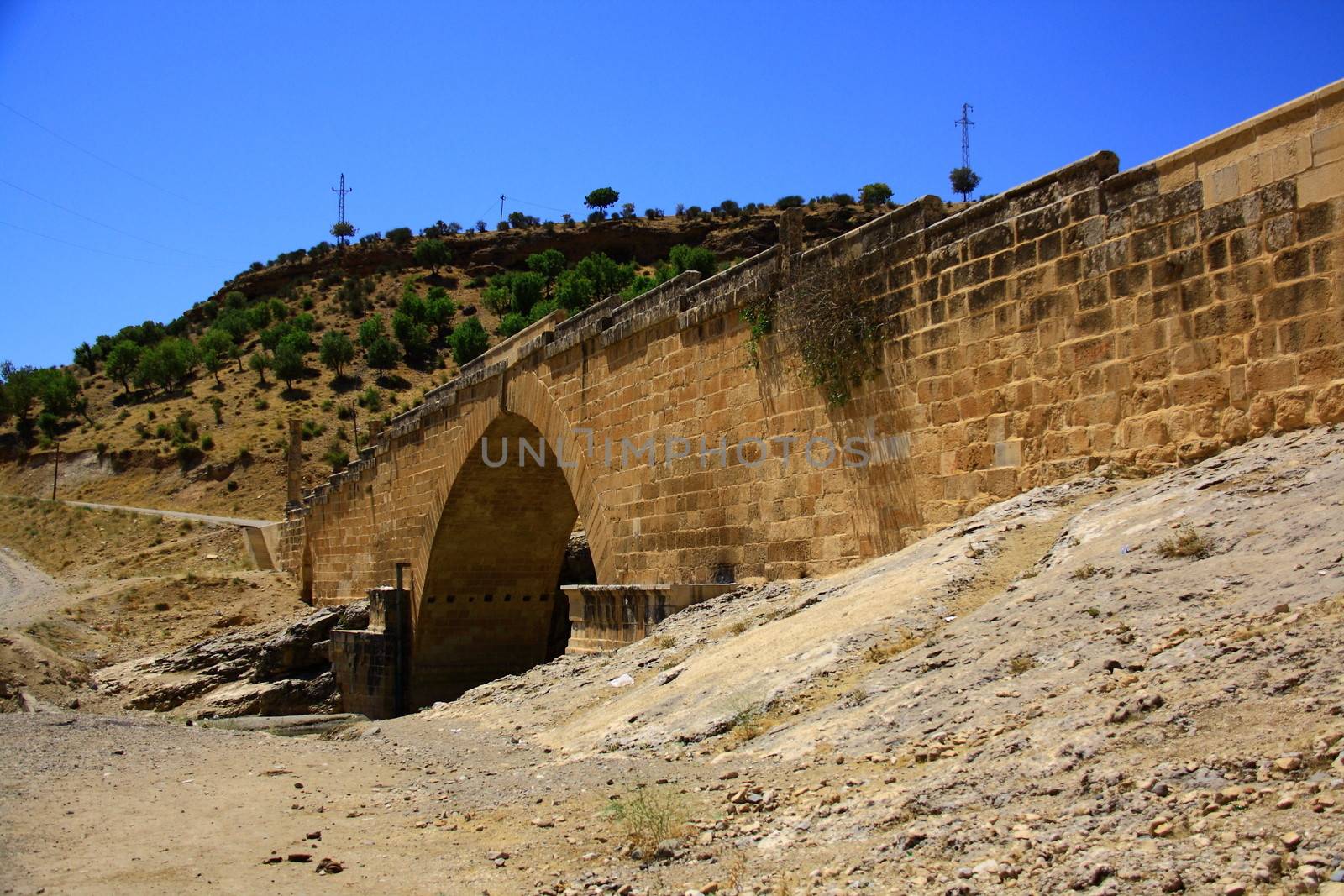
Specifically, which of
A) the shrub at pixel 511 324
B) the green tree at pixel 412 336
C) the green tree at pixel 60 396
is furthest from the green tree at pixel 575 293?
the green tree at pixel 60 396

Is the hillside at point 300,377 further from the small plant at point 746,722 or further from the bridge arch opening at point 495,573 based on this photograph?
the small plant at point 746,722

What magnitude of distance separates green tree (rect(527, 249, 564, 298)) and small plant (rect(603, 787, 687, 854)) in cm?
5858

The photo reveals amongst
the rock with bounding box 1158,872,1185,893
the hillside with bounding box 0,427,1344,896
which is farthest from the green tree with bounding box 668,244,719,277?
the rock with bounding box 1158,872,1185,893

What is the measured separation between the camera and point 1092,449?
6949 millimetres

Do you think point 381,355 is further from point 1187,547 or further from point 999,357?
point 1187,547

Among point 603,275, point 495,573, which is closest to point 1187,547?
point 495,573

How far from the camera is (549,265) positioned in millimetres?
63688

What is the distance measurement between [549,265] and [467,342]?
38.9ft

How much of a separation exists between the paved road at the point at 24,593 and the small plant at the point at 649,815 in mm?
18714

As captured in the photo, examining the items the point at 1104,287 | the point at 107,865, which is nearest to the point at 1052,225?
the point at 1104,287

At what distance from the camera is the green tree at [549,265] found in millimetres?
63184

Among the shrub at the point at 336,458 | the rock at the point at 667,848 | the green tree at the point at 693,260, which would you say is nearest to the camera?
the rock at the point at 667,848

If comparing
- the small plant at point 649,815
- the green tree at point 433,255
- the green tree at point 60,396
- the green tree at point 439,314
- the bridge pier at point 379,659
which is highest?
the green tree at point 433,255

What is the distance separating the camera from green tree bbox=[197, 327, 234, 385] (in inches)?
2179
